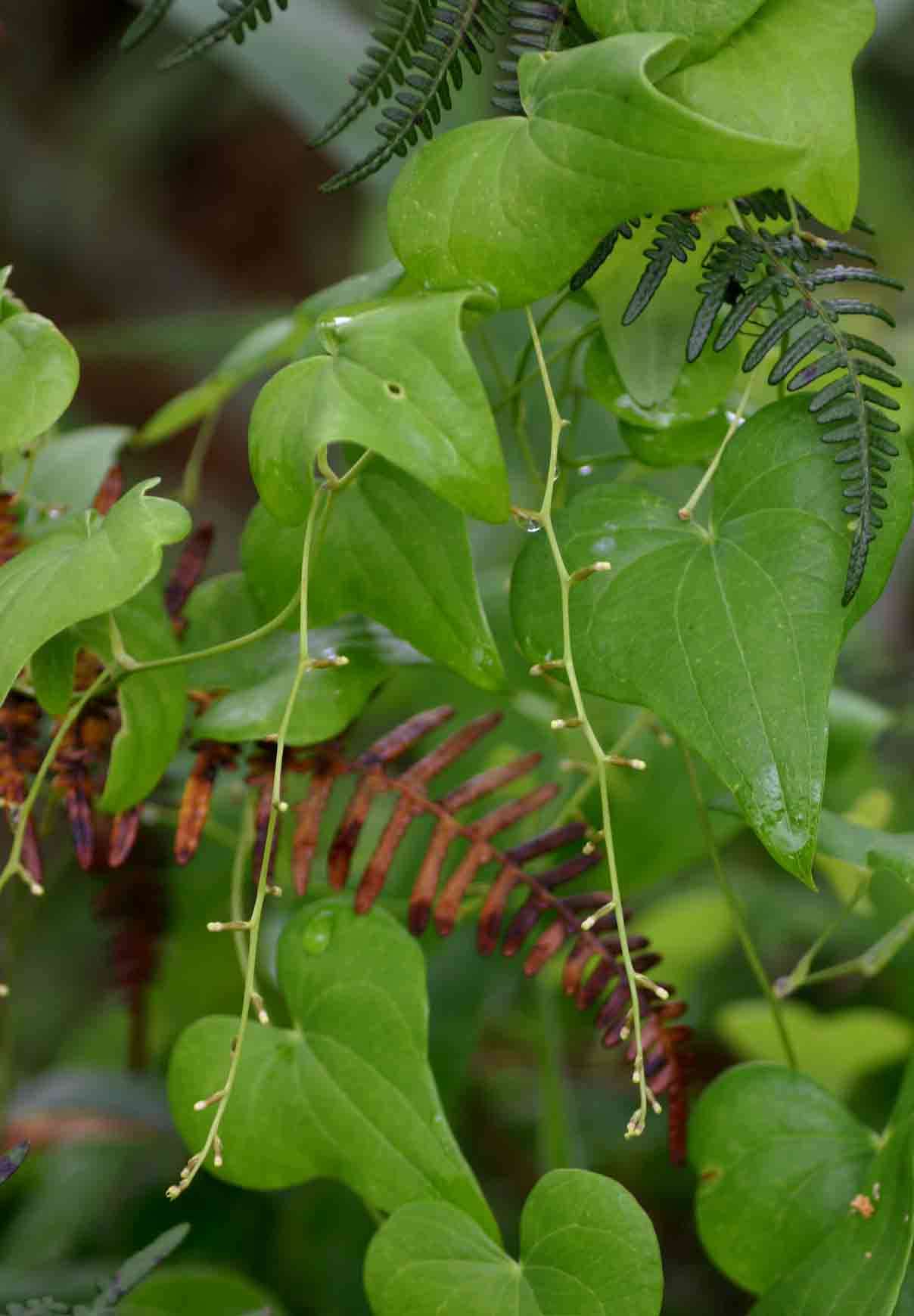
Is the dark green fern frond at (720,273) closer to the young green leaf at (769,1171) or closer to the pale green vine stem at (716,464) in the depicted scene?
the pale green vine stem at (716,464)

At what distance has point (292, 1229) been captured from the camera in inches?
31.9

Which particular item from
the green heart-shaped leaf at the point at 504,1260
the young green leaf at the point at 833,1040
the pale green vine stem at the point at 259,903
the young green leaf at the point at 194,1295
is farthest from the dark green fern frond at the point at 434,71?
the young green leaf at the point at 833,1040

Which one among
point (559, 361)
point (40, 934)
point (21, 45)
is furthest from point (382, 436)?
point (21, 45)

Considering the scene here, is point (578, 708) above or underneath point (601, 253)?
underneath

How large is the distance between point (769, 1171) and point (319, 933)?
0.18 meters

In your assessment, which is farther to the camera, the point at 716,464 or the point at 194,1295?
the point at 194,1295

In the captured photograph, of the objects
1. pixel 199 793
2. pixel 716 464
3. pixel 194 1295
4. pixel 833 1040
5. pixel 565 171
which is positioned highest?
pixel 565 171

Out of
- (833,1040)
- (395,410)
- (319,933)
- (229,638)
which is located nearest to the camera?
(395,410)

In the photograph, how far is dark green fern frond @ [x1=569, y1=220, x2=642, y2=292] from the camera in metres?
0.40

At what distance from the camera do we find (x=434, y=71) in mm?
410

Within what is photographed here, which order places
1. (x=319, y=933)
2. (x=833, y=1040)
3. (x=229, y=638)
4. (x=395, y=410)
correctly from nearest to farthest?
(x=395, y=410)
(x=319, y=933)
(x=229, y=638)
(x=833, y=1040)

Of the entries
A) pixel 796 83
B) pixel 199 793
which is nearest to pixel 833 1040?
pixel 199 793

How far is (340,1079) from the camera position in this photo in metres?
0.43

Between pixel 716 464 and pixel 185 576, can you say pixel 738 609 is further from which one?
pixel 185 576
